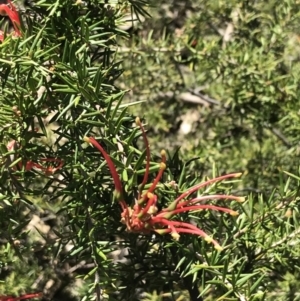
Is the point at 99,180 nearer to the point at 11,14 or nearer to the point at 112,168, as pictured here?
the point at 112,168

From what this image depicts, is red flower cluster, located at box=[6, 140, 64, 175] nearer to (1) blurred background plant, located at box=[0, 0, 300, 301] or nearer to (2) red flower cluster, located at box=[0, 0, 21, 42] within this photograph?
(1) blurred background plant, located at box=[0, 0, 300, 301]

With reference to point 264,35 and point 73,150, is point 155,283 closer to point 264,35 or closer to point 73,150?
point 73,150

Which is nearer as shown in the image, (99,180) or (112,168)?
(112,168)

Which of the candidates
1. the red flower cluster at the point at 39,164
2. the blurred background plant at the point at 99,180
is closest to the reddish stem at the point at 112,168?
the blurred background plant at the point at 99,180

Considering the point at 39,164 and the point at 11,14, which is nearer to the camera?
the point at 11,14

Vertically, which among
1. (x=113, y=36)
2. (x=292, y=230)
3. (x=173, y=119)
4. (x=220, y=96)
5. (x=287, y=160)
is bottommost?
(x=173, y=119)

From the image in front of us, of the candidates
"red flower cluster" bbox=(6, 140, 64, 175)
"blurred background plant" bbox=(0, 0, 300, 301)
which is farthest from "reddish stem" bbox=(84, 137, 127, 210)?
"red flower cluster" bbox=(6, 140, 64, 175)

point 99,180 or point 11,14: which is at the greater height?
point 11,14

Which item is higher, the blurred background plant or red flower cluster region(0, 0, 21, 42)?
red flower cluster region(0, 0, 21, 42)

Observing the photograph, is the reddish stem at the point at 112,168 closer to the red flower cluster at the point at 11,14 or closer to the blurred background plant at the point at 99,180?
the blurred background plant at the point at 99,180

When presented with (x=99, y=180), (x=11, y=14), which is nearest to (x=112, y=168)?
(x=99, y=180)

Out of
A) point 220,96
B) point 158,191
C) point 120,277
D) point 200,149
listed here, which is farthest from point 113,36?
point 220,96
